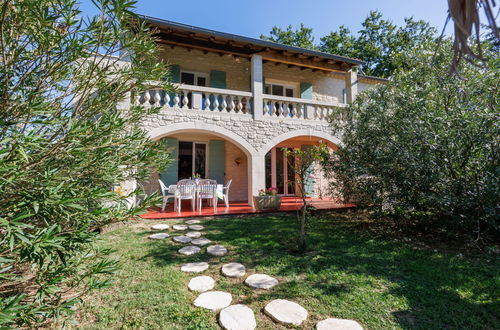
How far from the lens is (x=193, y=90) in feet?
25.4

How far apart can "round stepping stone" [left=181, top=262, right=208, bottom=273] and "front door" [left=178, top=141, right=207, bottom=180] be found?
20.6 feet

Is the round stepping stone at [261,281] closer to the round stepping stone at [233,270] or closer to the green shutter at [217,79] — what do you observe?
the round stepping stone at [233,270]

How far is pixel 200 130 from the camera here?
25.3 ft

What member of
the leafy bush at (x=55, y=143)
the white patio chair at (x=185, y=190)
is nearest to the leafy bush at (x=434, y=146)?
the white patio chair at (x=185, y=190)

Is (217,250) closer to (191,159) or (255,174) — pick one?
(255,174)

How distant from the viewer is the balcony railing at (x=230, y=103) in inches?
294

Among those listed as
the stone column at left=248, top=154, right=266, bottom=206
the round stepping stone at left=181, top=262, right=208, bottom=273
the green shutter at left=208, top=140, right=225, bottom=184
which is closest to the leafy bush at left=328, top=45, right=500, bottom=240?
the stone column at left=248, top=154, right=266, bottom=206

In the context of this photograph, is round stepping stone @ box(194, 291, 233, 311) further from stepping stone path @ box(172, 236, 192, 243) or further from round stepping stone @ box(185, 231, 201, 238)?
round stepping stone @ box(185, 231, 201, 238)

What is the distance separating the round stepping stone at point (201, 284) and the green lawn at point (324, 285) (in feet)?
0.29

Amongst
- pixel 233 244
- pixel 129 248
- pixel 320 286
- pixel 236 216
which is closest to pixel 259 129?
pixel 236 216

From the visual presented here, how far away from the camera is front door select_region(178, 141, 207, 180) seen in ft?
31.5

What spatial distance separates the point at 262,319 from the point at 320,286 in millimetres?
1002

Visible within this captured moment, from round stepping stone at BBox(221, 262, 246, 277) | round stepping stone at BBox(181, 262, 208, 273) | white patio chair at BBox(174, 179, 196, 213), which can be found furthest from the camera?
white patio chair at BBox(174, 179, 196, 213)

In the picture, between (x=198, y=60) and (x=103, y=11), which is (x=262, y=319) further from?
(x=198, y=60)
